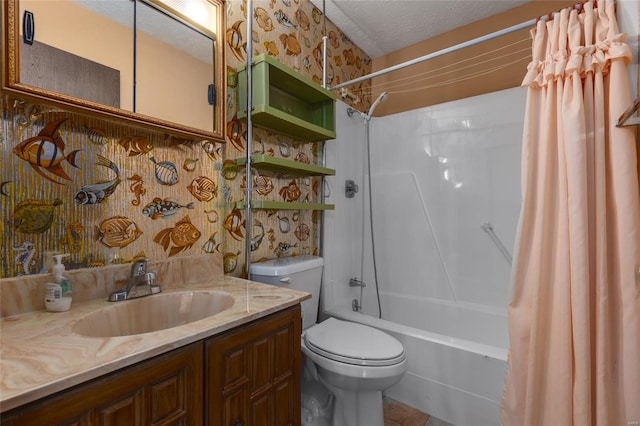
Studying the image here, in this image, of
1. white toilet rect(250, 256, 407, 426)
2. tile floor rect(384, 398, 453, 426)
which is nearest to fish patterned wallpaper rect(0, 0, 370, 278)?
white toilet rect(250, 256, 407, 426)

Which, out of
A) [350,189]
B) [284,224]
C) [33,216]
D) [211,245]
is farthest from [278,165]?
[33,216]

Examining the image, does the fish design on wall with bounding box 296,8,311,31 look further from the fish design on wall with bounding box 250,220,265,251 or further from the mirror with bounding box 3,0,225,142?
the fish design on wall with bounding box 250,220,265,251

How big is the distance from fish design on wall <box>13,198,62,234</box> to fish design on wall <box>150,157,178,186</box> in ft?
1.07

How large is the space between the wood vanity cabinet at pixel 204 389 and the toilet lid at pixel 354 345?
27 cm

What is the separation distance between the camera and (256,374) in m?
0.89

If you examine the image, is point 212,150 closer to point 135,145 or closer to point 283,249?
point 135,145

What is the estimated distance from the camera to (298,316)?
104cm

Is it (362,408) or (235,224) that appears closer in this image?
(362,408)

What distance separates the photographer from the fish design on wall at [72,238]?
0.94 m

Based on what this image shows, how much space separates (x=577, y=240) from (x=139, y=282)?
1562 mm

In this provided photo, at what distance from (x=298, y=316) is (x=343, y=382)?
441 mm

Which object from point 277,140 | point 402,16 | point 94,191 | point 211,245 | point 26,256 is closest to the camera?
point 26,256

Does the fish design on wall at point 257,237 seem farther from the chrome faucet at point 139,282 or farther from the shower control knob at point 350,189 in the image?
the shower control knob at point 350,189

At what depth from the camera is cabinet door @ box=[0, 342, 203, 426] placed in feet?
1.72
